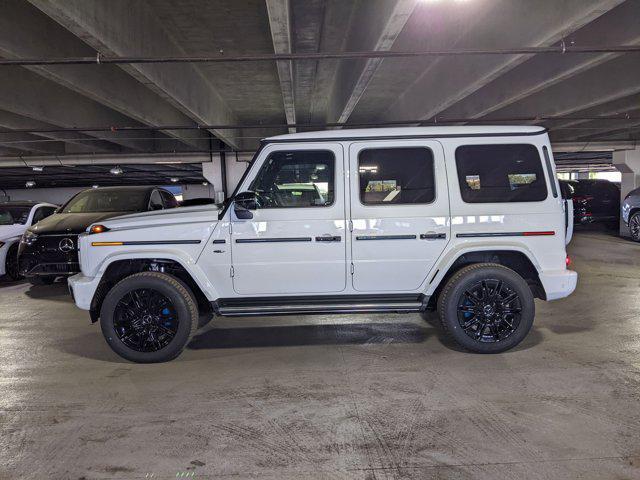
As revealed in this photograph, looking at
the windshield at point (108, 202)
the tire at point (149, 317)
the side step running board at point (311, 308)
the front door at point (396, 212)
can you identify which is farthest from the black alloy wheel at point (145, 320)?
the windshield at point (108, 202)

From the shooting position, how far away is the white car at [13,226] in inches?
356

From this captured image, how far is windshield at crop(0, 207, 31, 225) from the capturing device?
9.64 m

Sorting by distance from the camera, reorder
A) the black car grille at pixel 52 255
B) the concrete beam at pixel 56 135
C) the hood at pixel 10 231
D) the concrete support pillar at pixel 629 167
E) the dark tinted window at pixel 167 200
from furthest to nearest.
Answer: the concrete support pillar at pixel 629 167
the concrete beam at pixel 56 135
the dark tinted window at pixel 167 200
the hood at pixel 10 231
the black car grille at pixel 52 255

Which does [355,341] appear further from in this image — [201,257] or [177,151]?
[177,151]

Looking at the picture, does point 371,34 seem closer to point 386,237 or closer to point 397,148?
point 397,148

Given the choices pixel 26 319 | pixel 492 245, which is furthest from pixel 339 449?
pixel 26 319

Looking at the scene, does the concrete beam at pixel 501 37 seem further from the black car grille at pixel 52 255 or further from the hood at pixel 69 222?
the black car grille at pixel 52 255

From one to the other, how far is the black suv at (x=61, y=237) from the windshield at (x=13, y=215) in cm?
177

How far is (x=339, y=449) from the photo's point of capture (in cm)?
304

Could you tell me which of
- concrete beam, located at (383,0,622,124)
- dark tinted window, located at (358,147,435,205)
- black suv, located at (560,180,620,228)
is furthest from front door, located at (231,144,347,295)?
black suv, located at (560,180,620,228)

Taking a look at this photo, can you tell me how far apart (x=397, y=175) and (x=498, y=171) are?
1058mm

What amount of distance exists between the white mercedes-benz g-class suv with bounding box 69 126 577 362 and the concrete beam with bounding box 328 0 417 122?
1473mm

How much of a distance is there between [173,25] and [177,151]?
988cm

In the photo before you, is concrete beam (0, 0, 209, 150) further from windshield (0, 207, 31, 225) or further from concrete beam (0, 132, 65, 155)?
concrete beam (0, 132, 65, 155)
